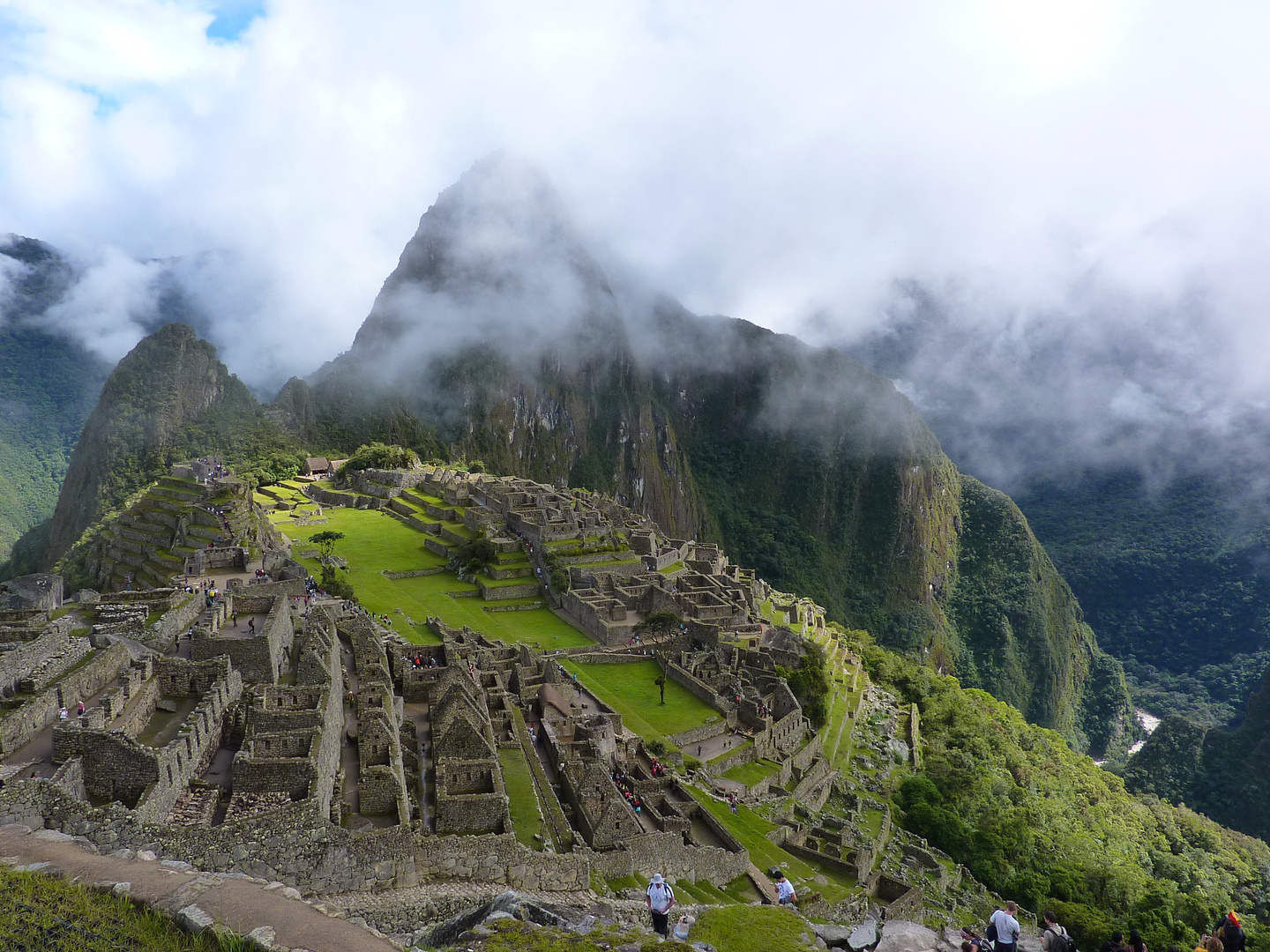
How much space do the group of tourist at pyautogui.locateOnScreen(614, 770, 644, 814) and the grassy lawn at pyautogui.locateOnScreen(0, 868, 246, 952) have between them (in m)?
15.2

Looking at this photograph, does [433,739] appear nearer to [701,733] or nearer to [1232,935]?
[1232,935]

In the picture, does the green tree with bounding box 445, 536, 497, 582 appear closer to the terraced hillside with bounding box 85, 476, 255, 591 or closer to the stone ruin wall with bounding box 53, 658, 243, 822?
the terraced hillside with bounding box 85, 476, 255, 591

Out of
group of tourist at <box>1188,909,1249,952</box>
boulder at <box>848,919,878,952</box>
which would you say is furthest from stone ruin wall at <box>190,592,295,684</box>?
group of tourist at <box>1188,909,1249,952</box>

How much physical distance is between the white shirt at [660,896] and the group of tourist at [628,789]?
9.83 m

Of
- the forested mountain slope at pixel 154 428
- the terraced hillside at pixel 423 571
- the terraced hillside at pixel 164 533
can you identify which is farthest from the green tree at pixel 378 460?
the terraced hillside at pixel 164 533

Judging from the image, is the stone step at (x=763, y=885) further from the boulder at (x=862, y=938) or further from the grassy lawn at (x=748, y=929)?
the boulder at (x=862, y=938)

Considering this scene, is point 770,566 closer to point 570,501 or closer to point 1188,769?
point 1188,769

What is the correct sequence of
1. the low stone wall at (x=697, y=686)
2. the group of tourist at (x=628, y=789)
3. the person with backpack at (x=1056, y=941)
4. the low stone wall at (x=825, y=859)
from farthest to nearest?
the low stone wall at (x=697, y=686), the low stone wall at (x=825, y=859), the group of tourist at (x=628, y=789), the person with backpack at (x=1056, y=941)

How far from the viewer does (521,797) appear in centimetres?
1938

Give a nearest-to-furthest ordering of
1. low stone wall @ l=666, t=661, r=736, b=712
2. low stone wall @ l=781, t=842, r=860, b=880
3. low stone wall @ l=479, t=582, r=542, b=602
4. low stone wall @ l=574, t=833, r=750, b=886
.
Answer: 1. low stone wall @ l=574, t=833, r=750, b=886
2. low stone wall @ l=781, t=842, r=860, b=880
3. low stone wall @ l=666, t=661, r=736, b=712
4. low stone wall @ l=479, t=582, r=542, b=602

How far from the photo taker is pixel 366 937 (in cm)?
940

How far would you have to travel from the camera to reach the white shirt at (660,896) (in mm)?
12945

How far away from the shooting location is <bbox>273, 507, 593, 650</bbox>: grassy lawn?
42.4 meters

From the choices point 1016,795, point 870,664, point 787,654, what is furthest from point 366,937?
point 870,664
